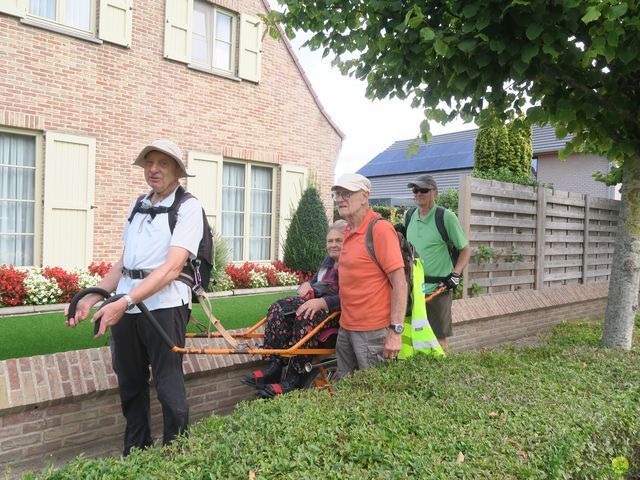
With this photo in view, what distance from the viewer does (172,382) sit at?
355 centimetres

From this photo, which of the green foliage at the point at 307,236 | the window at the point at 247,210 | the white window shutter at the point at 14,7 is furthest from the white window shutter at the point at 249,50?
the white window shutter at the point at 14,7

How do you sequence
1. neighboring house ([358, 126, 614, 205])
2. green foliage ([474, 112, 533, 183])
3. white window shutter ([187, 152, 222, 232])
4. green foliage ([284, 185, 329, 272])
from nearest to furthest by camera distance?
white window shutter ([187, 152, 222, 232]) < green foliage ([284, 185, 329, 272]) < green foliage ([474, 112, 533, 183]) < neighboring house ([358, 126, 614, 205])

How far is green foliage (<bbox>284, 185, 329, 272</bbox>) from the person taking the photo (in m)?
12.7

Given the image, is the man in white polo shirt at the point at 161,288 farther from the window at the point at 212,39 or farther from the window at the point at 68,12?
the window at the point at 212,39

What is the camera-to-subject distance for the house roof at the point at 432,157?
119 feet

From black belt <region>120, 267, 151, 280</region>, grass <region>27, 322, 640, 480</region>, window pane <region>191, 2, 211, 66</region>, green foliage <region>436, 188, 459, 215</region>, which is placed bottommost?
grass <region>27, 322, 640, 480</region>

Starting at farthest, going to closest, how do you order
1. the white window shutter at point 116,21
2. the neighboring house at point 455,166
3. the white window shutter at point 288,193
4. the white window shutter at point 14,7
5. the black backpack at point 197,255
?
the neighboring house at point 455,166, the white window shutter at point 288,193, the white window shutter at point 116,21, the white window shutter at point 14,7, the black backpack at point 197,255

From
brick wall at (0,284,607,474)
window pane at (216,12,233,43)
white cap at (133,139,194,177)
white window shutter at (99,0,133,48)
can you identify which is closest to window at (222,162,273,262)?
window pane at (216,12,233,43)

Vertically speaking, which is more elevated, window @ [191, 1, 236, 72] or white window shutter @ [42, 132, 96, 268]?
window @ [191, 1, 236, 72]

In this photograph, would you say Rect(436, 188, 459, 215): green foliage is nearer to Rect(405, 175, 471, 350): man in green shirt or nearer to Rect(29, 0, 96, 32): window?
Rect(405, 175, 471, 350): man in green shirt

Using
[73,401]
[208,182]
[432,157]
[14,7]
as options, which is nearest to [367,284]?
[73,401]

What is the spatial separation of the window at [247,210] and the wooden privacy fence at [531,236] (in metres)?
6.22

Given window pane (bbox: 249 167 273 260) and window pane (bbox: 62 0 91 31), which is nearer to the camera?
window pane (bbox: 62 0 91 31)

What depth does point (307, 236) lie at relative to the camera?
12.8 meters
